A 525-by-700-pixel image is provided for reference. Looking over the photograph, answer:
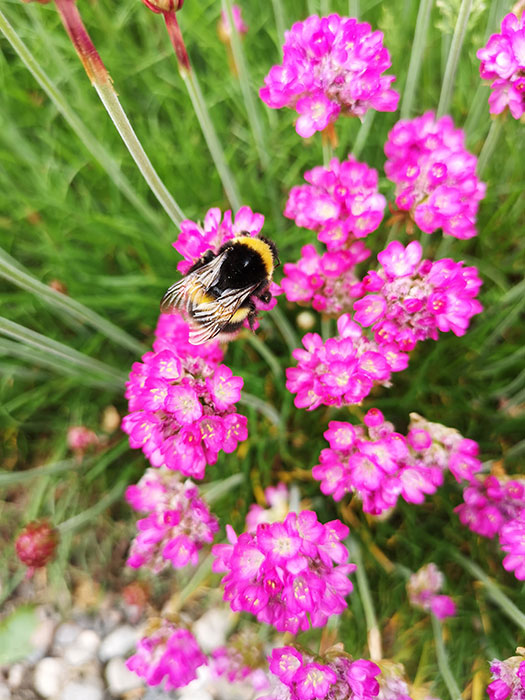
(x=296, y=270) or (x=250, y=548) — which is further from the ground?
(x=296, y=270)

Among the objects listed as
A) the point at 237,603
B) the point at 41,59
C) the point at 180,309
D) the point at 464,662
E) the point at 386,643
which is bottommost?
the point at 464,662

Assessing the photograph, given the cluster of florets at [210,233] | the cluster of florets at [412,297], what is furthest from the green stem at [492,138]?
the cluster of florets at [210,233]

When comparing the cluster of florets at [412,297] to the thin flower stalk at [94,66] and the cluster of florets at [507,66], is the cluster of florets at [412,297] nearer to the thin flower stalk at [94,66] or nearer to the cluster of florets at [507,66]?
the cluster of florets at [507,66]

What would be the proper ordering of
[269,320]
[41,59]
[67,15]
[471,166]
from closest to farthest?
[67,15] < [471,166] < [269,320] < [41,59]

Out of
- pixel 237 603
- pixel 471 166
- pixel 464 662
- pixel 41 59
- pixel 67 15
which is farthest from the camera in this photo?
pixel 41 59

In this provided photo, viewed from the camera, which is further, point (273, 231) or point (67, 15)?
point (273, 231)

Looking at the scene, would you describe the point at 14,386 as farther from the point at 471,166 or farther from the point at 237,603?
the point at 471,166

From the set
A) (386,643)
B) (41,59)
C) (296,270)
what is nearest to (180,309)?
(296,270)
